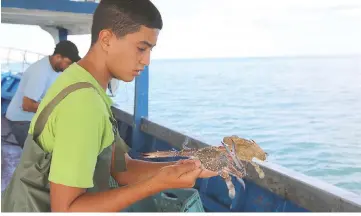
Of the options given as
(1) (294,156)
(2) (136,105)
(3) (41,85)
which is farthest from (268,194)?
(1) (294,156)

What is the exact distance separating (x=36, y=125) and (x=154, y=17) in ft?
1.86

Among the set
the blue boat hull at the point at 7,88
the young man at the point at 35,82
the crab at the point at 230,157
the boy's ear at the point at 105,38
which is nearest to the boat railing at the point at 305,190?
the crab at the point at 230,157

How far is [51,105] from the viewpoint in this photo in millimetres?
1350

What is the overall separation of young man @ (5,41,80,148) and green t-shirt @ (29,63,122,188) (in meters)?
3.46

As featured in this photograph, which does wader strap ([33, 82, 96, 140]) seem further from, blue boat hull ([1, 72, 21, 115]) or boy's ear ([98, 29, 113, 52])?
blue boat hull ([1, 72, 21, 115])

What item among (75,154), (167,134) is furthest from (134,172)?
(167,134)

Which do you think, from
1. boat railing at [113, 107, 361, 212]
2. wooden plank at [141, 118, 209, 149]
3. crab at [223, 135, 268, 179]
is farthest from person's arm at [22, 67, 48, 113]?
crab at [223, 135, 268, 179]

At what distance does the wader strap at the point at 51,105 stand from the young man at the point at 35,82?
3.36 meters

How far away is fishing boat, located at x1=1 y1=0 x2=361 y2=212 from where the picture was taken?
8.29 ft

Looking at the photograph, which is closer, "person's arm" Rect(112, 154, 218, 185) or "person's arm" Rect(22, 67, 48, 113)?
"person's arm" Rect(112, 154, 218, 185)

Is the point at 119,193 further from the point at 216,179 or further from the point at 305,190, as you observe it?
the point at 216,179

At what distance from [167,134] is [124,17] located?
3008 millimetres

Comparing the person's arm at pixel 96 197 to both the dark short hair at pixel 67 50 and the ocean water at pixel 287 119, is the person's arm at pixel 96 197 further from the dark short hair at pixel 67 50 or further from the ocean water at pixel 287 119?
the dark short hair at pixel 67 50

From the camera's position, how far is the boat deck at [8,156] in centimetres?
472
